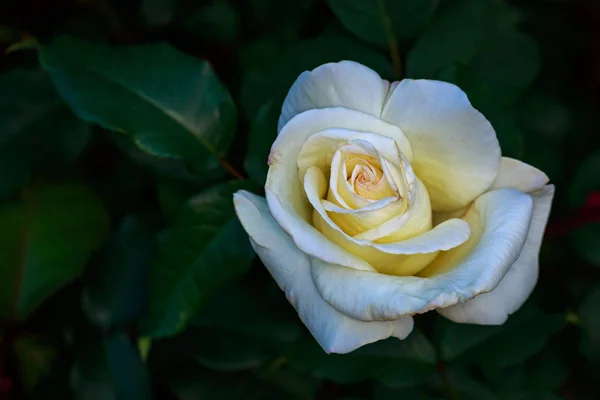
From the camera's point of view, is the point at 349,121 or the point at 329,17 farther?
the point at 329,17

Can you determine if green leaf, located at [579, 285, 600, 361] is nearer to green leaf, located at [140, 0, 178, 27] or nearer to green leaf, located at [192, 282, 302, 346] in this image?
green leaf, located at [192, 282, 302, 346]

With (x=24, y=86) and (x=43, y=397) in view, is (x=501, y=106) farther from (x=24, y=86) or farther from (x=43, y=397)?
(x=43, y=397)

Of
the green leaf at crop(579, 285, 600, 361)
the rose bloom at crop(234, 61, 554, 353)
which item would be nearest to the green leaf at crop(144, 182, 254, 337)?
the rose bloom at crop(234, 61, 554, 353)

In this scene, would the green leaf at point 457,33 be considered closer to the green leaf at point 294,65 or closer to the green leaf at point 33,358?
the green leaf at point 294,65

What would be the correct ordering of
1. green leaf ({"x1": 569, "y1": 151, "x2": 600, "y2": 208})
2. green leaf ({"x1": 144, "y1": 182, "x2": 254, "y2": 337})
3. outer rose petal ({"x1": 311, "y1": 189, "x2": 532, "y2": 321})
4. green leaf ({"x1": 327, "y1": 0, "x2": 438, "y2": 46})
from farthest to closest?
green leaf ({"x1": 569, "y1": 151, "x2": 600, "y2": 208}) < green leaf ({"x1": 327, "y1": 0, "x2": 438, "y2": 46}) < green leaf ({"x1": 144, "y1": 182, "x2": 254, "y2": 337}) < outer rose petal ({"x1": 311, "y1": 189, "x2": 532, "y2": 321})

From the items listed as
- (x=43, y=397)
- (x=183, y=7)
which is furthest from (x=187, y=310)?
(x=183, y=7)
